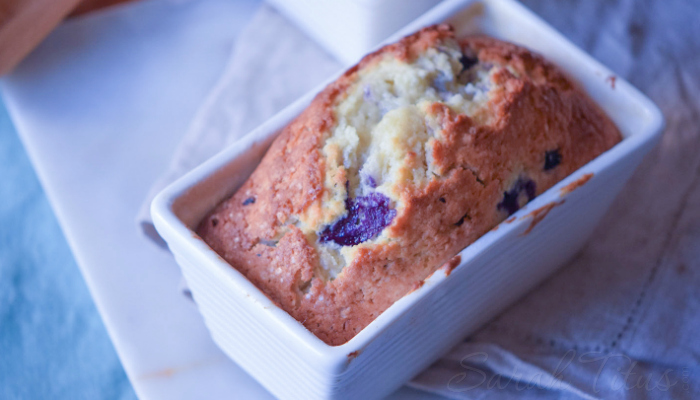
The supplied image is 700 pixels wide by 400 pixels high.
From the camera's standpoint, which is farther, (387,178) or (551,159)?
(551,159)

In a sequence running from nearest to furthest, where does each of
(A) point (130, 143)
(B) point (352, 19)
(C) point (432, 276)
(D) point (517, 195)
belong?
(C) point (432, 276) → (D) point (517, 195) → (B) point (352, 19) → (A) point (130, 143)

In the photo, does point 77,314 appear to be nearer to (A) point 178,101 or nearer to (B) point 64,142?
(B) point 64,142

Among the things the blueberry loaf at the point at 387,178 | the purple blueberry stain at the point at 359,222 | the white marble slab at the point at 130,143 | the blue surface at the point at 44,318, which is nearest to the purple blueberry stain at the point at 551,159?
the blueberry loaf at the point at 387,178

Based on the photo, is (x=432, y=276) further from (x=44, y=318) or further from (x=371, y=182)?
(x=44, y=318)

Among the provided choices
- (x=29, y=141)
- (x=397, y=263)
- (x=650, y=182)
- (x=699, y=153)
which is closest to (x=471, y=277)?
(x=397, y=263)

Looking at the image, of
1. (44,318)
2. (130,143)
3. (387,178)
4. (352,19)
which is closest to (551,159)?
(387,178)
